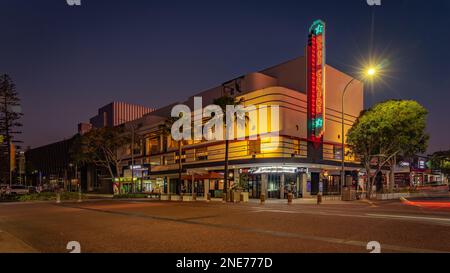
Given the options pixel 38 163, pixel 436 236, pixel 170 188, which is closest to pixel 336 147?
pixel 170 188

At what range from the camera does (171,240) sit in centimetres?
1065

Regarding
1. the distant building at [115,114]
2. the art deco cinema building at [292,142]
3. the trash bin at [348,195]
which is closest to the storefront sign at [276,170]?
the art deco cinema building at [292,142]

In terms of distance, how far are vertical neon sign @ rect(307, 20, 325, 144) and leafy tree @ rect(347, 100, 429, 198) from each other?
14.6 ft

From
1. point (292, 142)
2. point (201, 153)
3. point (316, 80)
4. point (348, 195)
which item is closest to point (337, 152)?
point (292, 142)

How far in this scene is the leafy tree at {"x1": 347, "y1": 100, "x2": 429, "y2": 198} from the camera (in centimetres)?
3544

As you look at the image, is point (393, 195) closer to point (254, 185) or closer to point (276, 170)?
point (276, 170)

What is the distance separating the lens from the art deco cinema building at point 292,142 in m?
39.5

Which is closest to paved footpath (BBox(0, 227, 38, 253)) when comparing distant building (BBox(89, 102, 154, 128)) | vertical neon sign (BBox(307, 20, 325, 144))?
vertical neon sign (BBox(307, 20, 325, 144))

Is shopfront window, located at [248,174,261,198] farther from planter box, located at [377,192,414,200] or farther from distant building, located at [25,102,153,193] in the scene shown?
distant building, located at [25,102,153,193]

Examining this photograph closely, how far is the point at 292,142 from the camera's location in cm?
4062

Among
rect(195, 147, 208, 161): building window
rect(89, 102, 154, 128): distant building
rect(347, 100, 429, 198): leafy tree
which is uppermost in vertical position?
rect(89, 102, 154, 128): distant building

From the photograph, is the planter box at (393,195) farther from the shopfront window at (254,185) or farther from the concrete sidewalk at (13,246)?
the concrete sidewalk at (13,246)
